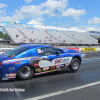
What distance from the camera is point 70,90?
427 cm

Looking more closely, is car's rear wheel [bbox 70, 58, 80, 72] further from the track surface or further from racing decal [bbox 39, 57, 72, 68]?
the track surface

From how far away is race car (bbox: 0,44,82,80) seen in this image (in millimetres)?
4723

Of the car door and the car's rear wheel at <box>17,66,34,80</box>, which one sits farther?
the car door

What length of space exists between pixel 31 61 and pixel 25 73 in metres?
0.57

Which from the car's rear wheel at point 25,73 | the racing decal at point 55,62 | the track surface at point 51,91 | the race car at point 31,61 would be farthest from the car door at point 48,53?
the track surface at point 51,91

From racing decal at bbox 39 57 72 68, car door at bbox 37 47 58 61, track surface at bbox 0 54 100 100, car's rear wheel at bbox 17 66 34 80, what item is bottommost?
track surface at bbox 0 54 100 100

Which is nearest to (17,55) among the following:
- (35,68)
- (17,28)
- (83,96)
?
(35,68)

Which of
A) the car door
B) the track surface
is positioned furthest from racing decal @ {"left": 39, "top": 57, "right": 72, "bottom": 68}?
the track surface

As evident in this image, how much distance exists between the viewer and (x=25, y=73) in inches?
206

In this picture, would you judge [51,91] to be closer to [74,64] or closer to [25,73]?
[25,73]

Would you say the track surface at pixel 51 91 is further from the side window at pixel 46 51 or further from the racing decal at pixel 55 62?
the side window at pixel 46 51

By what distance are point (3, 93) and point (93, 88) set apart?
123 inches

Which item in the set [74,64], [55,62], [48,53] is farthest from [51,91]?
[74,64]

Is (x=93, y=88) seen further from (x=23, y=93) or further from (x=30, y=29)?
(x=30, y=29)
